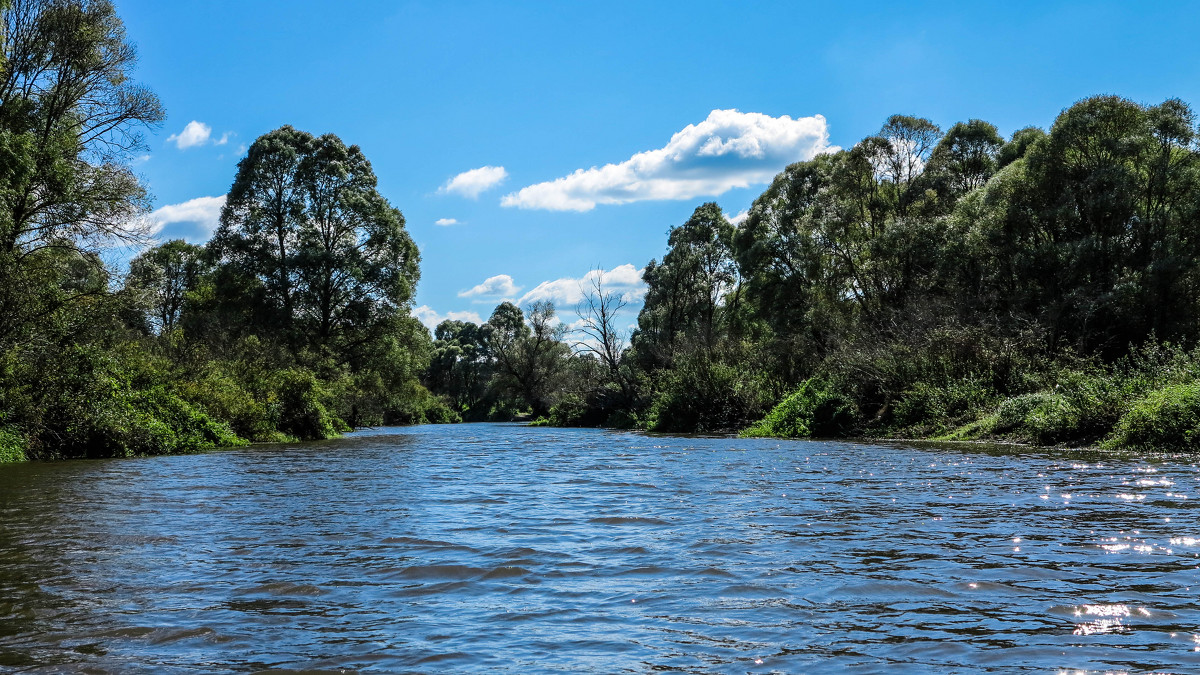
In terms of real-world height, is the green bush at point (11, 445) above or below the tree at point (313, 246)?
below

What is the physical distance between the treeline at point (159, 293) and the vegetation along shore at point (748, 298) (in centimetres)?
8

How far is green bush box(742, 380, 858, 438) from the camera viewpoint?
Result: 1124 inches

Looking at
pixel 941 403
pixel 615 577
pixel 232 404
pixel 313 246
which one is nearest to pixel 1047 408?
pixel 941 403

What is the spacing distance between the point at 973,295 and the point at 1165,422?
15.7 meters

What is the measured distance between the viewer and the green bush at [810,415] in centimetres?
2856

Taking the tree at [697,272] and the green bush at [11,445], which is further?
the tree at [697,272]

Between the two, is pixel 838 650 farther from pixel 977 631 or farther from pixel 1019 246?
pixel 1019 246

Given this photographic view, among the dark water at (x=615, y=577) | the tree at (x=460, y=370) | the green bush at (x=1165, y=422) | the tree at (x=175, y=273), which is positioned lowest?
the dark water at (x=615, y=577)

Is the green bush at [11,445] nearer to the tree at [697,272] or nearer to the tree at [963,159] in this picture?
the tree at [963,159]

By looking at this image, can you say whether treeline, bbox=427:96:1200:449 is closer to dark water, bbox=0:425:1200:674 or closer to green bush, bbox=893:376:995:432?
green bush, bbox=893:376:995:432

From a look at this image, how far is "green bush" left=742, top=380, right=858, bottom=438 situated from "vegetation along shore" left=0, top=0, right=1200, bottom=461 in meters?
0.11

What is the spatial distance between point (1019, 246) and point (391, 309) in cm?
3063

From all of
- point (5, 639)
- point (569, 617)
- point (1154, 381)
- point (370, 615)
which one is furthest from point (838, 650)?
point (1154, 381)

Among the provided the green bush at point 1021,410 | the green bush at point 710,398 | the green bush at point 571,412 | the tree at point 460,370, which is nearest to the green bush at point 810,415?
the green bush at point 710,398
